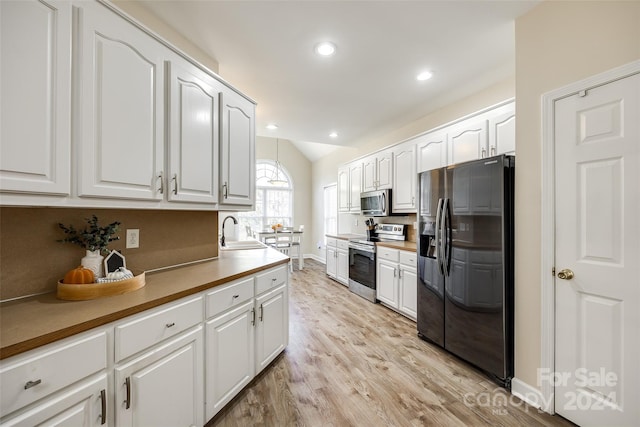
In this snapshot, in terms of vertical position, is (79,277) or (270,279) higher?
(79,277)

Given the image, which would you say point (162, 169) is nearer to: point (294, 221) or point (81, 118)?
point (81, 118)

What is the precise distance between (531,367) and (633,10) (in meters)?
2.16

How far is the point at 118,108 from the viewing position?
1.33 metres

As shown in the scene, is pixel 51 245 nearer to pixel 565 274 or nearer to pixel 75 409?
pixel 75 409

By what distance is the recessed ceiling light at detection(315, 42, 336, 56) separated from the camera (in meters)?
2.17

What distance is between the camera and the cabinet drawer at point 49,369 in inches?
31.6

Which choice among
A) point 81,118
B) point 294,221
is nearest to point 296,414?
point 81,118

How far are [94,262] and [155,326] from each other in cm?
51

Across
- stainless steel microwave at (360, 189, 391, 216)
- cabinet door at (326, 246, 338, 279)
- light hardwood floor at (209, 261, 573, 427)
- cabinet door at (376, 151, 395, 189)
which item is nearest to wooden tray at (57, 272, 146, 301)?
light hardwood floor at (209, 261, 573, 427)

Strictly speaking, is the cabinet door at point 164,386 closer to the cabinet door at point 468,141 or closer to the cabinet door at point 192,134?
the cabinet door at point 192,134

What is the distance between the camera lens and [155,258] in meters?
1.87

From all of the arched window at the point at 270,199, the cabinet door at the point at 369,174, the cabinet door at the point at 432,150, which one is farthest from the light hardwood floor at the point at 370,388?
the arched window at the point at 270,199

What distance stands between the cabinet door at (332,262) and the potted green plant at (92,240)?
3.95 metres

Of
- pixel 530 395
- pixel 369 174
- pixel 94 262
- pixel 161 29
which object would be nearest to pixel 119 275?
pixel 94 262
